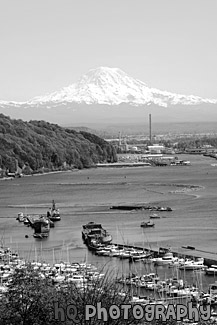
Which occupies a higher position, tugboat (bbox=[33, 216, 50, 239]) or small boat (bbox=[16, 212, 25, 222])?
tugboat (bbox=[33, 216, 50, 239])

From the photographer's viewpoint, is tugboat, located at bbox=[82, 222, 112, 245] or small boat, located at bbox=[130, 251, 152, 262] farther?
tugboat, located at bbox=[82, 222, 112, 245]

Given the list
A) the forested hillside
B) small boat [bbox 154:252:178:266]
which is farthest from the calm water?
the forested hillside

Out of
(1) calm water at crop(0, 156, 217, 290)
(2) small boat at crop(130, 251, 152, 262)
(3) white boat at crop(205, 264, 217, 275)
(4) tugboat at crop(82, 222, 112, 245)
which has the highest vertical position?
(3) white boat at crop(205, 264, 217, 275)

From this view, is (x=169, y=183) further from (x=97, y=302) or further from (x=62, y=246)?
(x=97, y=302)

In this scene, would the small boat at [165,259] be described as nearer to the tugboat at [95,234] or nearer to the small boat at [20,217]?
the tugboat at [95,234]

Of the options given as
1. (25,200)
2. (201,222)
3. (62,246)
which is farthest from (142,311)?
(25,200)

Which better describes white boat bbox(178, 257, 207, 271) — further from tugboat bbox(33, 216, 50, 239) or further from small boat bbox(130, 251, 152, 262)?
tugboat bbox(33, 216, 50, 239)

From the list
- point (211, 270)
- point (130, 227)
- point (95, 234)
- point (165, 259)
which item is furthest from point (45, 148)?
point (211, 270)

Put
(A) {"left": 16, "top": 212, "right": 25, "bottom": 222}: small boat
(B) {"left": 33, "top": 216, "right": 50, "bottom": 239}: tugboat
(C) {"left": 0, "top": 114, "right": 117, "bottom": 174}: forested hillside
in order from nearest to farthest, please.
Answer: (B) {"left": 33, "top": 216, "right": 50, "bottom": 239}: tugboat, (A) {"left": 16, "top": 212, "right": 25, "bottom": 222}: small boat, (C) {"left": 0, "top": 114, "right": 117, "bottom": 174}: forested hillside
